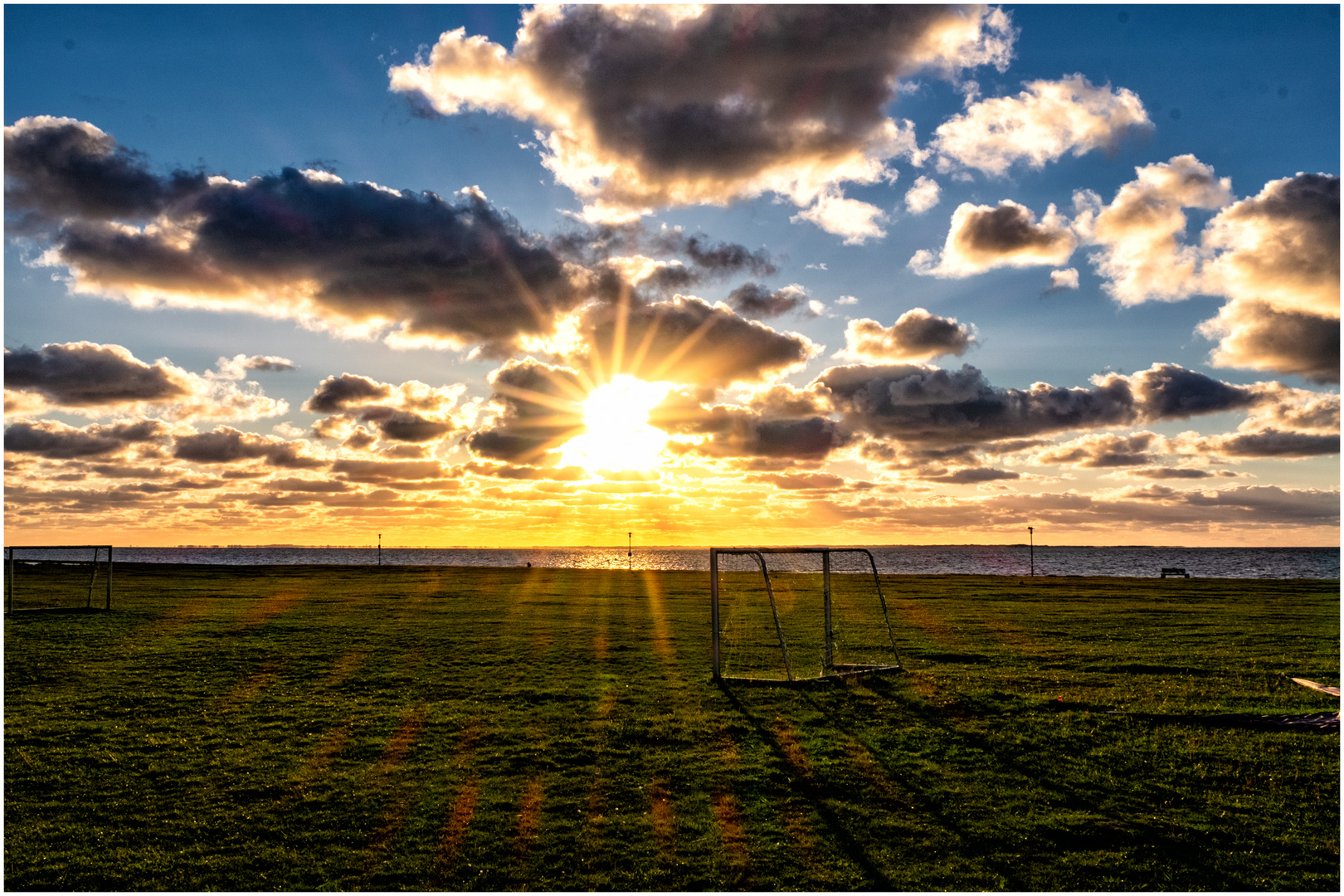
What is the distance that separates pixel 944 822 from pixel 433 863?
4892mm

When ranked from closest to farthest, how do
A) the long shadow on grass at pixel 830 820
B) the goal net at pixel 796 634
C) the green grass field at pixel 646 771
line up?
the long shadow on grass at pixel 830 820 → the green grass field at pixel 646 771 → the goal net at pixel 796 634

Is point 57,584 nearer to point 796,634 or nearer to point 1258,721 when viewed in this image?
point 796,634

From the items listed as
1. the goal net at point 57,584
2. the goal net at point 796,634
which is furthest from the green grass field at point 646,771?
the goal net at point 57,584

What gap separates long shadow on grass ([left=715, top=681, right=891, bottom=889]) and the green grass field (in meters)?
0.03

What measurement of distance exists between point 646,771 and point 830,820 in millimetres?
2506

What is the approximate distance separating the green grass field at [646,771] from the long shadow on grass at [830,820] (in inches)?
1.2

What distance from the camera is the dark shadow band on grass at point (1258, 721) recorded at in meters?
12.0

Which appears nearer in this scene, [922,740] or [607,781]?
[607,781]

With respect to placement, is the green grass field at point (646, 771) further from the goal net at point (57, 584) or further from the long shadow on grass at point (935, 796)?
the goal net at point (57, 584)

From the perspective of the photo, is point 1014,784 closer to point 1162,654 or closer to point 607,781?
point 607,781

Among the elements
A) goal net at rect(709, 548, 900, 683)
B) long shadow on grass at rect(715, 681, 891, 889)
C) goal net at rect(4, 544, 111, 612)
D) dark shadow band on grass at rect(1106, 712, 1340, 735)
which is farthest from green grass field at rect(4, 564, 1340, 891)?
goal net at rect(4, 544, 111, 612)

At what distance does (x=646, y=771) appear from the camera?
9883mm

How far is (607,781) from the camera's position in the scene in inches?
372

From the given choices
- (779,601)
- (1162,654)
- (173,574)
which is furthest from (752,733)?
(173,574)
